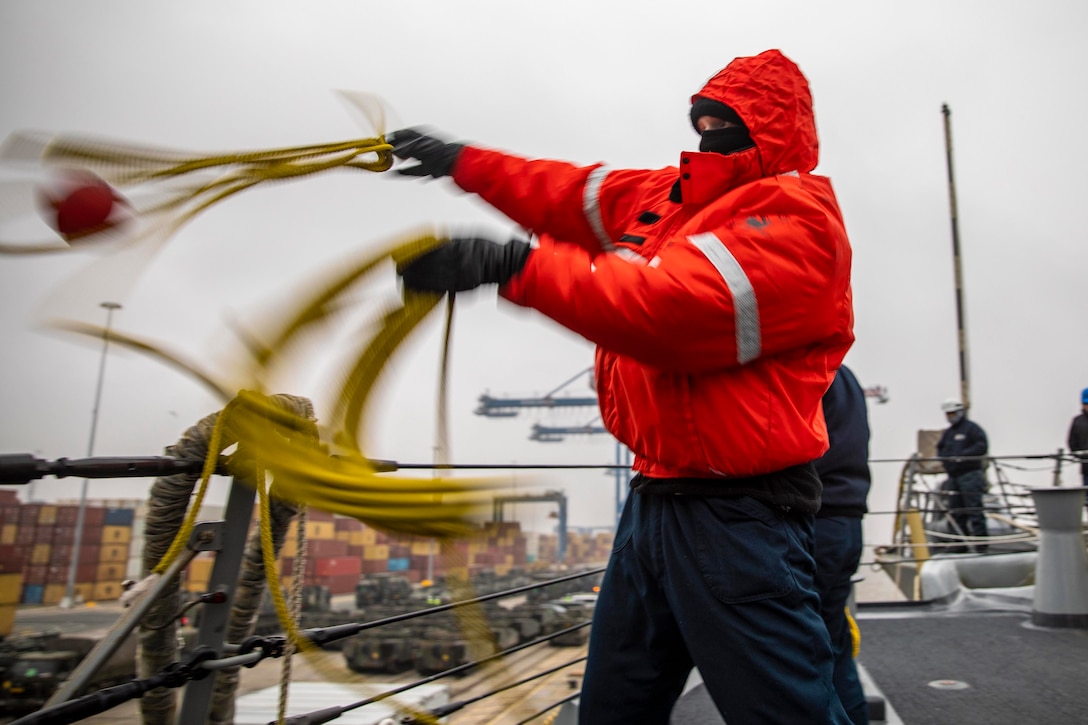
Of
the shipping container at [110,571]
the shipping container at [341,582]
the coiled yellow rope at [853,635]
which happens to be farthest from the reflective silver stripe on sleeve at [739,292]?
the shipping container at [341,582]

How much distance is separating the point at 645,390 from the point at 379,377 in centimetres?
44

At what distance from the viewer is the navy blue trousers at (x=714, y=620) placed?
108 cm

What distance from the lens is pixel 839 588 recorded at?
2107 millimetres

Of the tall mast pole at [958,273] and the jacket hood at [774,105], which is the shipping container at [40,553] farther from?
the jacket hood at [774,105]

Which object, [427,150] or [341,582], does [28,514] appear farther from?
[427,150]

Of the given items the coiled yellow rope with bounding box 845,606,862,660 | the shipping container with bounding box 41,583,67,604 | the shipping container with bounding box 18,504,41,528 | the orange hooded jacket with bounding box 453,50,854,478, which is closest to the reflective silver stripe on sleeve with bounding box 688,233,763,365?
the orange hooded jacket with bounding box 453,50,854,478

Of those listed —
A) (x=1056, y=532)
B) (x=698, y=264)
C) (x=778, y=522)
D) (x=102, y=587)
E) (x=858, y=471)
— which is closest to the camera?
(x=698, y=264)

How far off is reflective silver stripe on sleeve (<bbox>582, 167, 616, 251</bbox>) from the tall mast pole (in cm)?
1196

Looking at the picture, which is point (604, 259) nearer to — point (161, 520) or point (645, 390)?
point (645, 390)

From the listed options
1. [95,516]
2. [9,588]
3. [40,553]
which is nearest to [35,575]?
[40,553]

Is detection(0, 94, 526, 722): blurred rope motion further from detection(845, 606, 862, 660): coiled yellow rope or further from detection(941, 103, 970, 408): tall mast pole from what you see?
detection(941, 103, 970, 408): tall mast pole

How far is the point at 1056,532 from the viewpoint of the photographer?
3916mm

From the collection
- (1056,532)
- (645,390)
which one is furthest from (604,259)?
(1056,532)

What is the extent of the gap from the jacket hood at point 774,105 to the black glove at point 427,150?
0.57 m
